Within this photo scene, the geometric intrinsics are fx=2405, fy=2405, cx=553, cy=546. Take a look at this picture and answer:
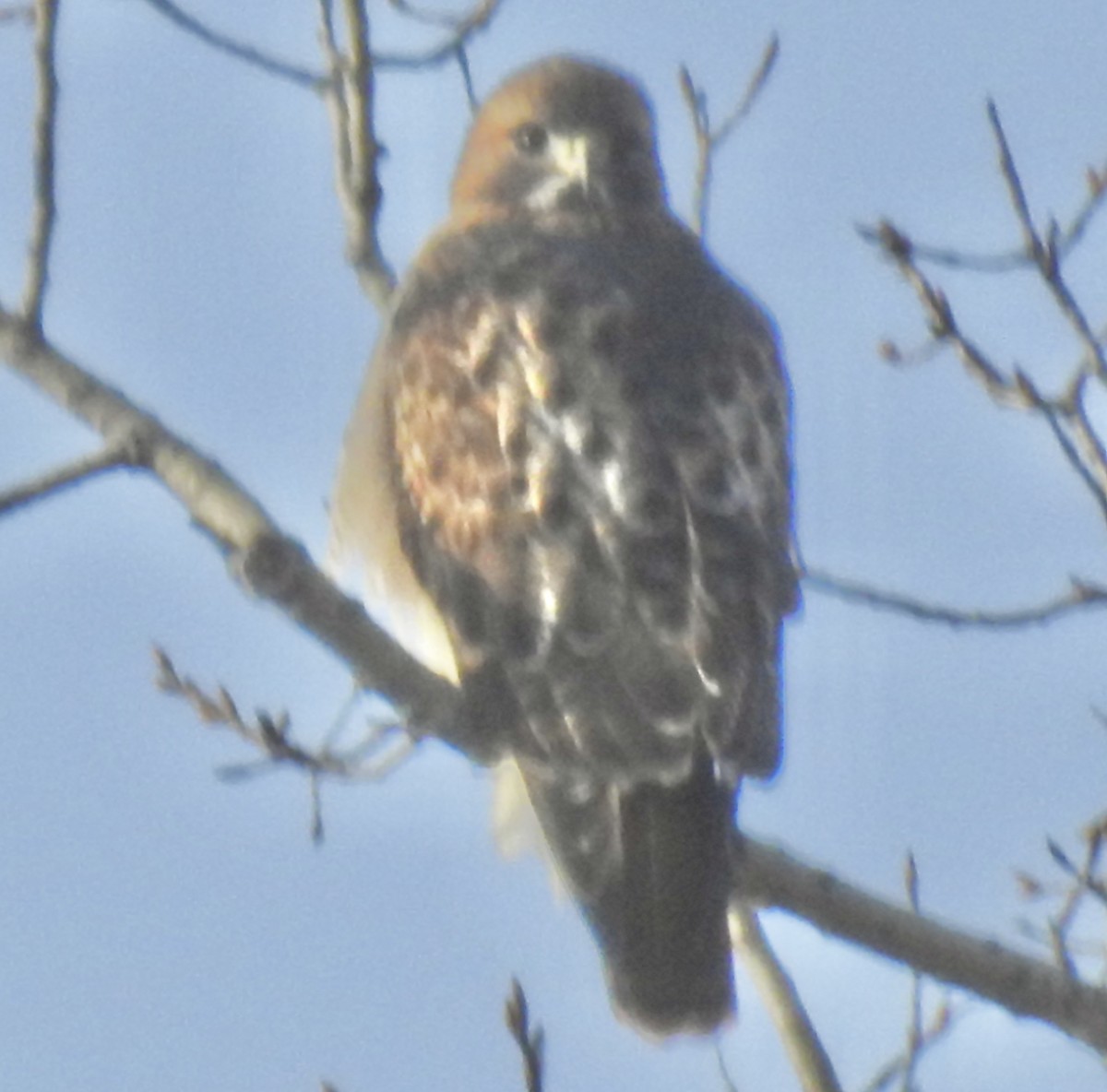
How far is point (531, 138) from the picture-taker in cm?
568

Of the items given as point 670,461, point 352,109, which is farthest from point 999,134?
point 352,109

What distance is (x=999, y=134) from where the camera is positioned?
13.2ft

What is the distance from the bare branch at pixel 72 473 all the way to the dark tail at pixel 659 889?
927 mm

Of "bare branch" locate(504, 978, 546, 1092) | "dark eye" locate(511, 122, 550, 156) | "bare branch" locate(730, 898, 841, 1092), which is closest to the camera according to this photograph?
"bare branch" locate(504, 978, 546, 1092)

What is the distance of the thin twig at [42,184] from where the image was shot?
148 inches

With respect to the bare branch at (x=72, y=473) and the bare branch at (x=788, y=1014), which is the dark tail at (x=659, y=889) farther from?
the bare branch at (x=72, y=473)

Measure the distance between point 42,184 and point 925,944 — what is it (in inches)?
72.1

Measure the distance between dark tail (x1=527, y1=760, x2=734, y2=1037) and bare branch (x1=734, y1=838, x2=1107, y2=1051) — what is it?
0.07 metres

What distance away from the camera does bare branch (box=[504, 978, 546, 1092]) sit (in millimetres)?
3305

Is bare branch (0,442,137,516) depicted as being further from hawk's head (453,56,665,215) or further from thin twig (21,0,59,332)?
hawk's head (453,56,665,215)

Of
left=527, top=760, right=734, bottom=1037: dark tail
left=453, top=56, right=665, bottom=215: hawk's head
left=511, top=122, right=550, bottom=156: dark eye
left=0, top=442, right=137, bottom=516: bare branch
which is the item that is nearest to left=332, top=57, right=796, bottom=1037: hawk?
left=527, top=760, right=734, bottom=1037: dark tail

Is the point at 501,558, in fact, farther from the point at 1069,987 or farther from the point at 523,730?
the point at 1069,987

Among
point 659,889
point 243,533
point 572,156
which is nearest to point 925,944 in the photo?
point 659,889

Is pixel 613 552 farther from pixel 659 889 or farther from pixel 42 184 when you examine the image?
pixel 42 184
